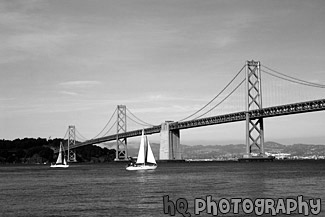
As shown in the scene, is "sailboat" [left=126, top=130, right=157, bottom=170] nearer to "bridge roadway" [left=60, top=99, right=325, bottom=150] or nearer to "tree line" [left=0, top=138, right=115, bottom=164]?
"bridge roadway" [left=60, top=99, right=325, bottom=150]

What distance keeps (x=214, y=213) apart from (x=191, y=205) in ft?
7.83

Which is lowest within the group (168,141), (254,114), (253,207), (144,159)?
(253,207)

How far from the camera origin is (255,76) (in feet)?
286

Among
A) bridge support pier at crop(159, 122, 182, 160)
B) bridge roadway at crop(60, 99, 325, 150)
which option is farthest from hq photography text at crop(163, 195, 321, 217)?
bridge support pier at crop(159, 122, 182, 160)

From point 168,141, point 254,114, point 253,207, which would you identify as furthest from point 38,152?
point 253,207

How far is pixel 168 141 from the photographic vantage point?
92.6 metres

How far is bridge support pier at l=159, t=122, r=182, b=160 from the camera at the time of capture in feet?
303

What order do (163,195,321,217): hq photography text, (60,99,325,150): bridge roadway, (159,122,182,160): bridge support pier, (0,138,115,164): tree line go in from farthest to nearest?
(0,138,115,164): tree line, (159,122,182,160): bridge support pier, (60,99,325,150): bridge roadway, (163,195,321,217): hq photography text

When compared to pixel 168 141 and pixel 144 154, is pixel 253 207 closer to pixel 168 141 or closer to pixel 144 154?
pixel 144 154

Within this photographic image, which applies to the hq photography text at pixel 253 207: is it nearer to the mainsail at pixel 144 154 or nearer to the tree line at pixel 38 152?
the mainsail at pixel 144 154

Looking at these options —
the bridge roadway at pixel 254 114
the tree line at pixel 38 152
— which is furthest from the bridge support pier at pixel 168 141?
the tree line at pixel 38 152

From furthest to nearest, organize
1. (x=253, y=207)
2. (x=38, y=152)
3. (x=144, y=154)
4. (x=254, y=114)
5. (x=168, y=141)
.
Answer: (x=38, y=152), (x=168, y=141), (x=254, y=114), (x=144, y=154), (x=253, y=207)

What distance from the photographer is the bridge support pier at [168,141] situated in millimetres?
92500

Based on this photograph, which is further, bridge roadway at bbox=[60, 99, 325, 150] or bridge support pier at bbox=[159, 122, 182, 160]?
bridge support pier at bbox=[159, 122, 182, 160]
